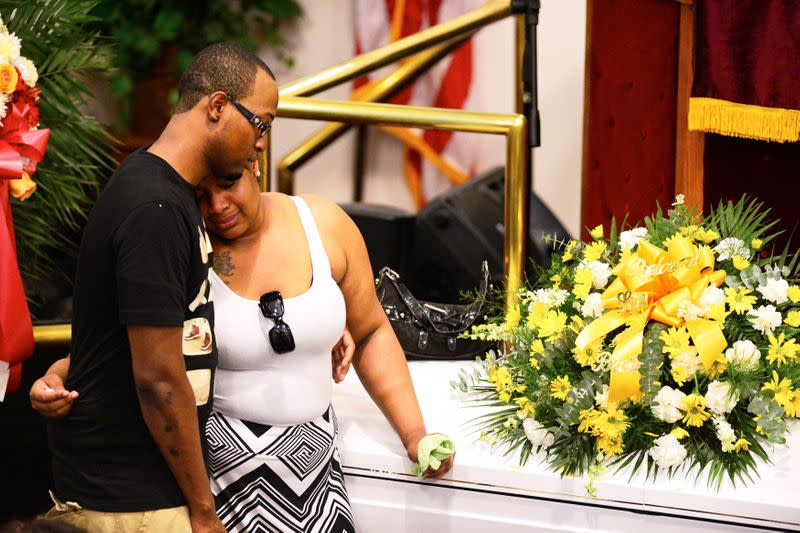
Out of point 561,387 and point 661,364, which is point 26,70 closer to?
point 561,387

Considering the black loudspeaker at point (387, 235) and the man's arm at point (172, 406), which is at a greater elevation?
the black loudspeaker at point (387, 235)

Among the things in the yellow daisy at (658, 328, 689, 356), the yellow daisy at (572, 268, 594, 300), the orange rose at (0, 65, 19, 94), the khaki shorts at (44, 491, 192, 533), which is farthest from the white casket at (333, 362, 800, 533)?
the orange rose at (0, 65, 19, 94)

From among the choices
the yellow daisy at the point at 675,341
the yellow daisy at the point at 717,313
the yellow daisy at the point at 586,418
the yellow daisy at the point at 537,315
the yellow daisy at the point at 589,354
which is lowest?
the yellow daisy at the point at 586,418

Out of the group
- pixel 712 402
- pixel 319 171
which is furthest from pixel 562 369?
pixel 319 171

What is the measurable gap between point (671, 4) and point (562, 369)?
1.42 m

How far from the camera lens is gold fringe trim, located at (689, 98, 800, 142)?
8.70 feet

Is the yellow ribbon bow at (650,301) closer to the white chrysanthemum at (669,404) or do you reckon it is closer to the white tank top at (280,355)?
the white chrysanthemum at (669,404)

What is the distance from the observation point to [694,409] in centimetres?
187

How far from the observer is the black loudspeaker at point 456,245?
3633 millimetres

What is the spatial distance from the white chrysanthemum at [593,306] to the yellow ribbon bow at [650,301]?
0.04 ft

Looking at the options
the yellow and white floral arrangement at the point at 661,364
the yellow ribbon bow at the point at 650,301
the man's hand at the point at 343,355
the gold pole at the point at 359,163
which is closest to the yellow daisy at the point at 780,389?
the yellow and white floral arrangement at the point at 661,364

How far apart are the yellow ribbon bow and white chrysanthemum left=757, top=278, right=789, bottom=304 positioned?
3.4 inches

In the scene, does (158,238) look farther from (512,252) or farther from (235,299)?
(512,252)

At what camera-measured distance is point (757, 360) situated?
193cm
